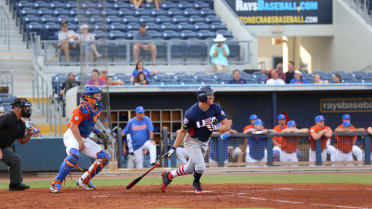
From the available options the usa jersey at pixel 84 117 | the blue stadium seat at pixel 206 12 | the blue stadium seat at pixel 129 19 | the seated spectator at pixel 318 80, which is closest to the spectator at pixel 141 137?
the usa jersey at pixel 84 117

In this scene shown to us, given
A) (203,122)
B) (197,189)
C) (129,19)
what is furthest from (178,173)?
(129,19)

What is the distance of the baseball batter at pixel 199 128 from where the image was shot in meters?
11.0

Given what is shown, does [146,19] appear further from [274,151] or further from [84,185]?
[84,185]

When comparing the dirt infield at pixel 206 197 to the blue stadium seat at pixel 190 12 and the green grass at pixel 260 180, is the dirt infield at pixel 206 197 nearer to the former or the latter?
the green grass at pixel 260 180

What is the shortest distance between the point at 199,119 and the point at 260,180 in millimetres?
3714

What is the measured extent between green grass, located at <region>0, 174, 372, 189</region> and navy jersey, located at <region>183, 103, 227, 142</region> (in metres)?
2.84

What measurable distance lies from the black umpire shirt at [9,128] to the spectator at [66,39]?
8.46 metres

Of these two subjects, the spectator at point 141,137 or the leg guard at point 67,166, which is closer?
the leg guard at point 67,166

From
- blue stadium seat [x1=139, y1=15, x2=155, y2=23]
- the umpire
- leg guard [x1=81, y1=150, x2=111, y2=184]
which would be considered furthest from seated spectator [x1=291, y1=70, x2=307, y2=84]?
the umpire

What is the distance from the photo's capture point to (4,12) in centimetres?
2491

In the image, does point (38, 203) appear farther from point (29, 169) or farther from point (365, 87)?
point (365, 87)

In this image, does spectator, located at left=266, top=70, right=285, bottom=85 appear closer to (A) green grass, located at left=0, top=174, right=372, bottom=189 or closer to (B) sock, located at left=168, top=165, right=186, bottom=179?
(A) green grass, located at left=0, top=174, right=372, bottom=189

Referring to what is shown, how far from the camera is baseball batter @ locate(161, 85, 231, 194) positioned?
11.0 metres

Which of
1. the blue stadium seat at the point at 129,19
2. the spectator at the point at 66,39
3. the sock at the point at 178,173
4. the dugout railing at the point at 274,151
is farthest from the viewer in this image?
the blue stadium seat at the point at 129,19
